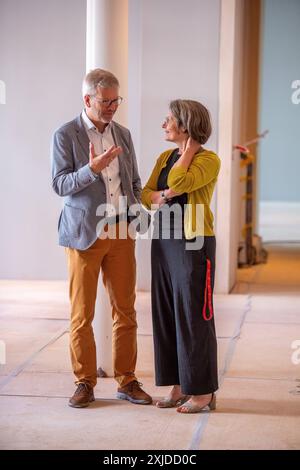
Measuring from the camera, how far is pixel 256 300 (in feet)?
23.5

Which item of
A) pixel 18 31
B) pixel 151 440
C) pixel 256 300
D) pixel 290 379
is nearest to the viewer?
pixel 151 440

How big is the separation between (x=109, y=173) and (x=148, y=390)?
116 cm

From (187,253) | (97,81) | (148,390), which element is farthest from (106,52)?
(148,390)

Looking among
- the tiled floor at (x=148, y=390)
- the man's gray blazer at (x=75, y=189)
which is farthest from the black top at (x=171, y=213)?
the tiled floor at (x=148, y=390)

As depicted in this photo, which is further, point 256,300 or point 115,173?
point 256,300

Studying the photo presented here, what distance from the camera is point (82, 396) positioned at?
4129 mm

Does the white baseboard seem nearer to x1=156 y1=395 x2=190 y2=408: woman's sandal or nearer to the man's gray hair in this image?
x1=156 y1=395 x2=190 y2=408: woman's sandal

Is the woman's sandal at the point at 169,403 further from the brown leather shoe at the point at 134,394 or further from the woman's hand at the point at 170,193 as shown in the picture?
the woman's hand at the point at 170,193

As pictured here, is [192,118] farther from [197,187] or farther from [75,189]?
[75,189]

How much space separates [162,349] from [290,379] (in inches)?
38.1

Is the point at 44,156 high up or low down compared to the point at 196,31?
down

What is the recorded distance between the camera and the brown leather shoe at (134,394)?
13.8 ft

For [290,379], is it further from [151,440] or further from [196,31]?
[196,31]

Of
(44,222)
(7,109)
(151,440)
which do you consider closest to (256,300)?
A: (44,222)
